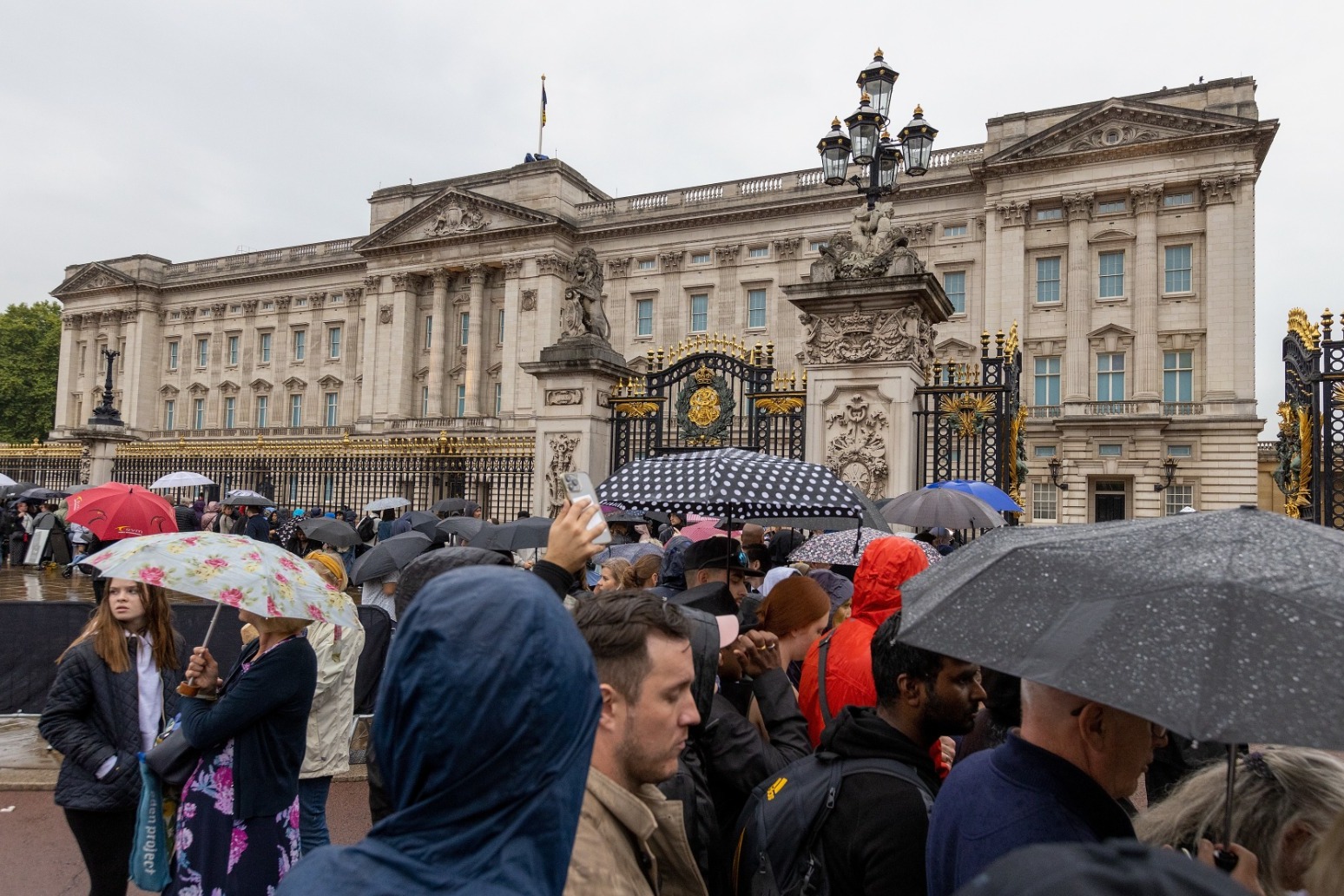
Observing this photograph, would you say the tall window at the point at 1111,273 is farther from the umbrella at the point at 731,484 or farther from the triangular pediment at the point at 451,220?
the umbrella at the point at 731,484

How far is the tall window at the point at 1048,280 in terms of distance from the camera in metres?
35.5

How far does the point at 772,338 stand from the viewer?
132 feet

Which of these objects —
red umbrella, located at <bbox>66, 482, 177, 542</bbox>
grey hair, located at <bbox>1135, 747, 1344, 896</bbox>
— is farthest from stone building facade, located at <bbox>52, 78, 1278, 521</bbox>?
grey hair, located at <bbox>1135, 747, 1344, 896</bbox>

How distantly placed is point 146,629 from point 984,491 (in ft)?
24.8

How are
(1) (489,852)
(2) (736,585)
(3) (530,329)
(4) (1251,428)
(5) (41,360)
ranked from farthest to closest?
(5) (41,360) → (3) (530,329) → (4) (1251,428) → (2) (736,585) → (1) (489,852)

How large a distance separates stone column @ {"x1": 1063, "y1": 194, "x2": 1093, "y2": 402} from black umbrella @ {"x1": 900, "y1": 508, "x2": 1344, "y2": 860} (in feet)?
116

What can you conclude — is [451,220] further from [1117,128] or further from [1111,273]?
[1111,273]

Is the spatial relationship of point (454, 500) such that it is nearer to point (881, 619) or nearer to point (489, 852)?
point (881, 619)

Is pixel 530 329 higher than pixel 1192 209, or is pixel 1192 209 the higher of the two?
pixel 1192 209

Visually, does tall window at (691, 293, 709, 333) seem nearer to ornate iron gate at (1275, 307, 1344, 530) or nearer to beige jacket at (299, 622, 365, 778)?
ornate iron gate at (1275, 307, 1344, 530)

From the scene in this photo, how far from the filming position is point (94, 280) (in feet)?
189

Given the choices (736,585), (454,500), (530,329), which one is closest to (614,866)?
(736,585)

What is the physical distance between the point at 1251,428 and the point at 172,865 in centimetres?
3588

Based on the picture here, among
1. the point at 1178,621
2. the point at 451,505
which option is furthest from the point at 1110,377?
the point at 1178,621
